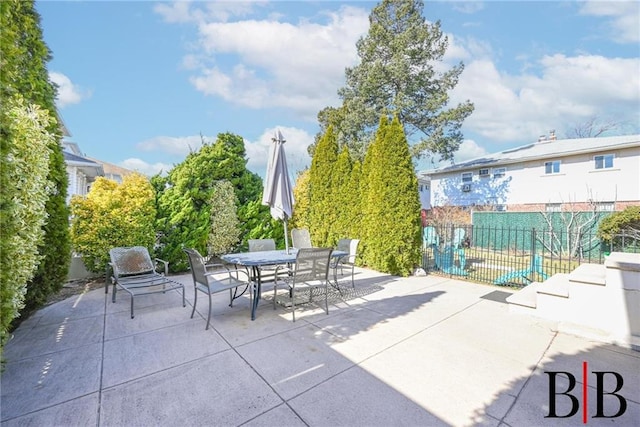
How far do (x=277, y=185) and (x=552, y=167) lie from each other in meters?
17.0

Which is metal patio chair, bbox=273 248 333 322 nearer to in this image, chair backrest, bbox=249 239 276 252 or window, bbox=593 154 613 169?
chair backrest, bbox=249 239 276 252

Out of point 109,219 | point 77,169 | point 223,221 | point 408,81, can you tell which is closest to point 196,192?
point 223,221

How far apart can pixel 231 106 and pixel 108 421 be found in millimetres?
12381

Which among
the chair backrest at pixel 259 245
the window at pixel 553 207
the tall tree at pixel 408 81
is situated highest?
the tall tree at pixel 408 81

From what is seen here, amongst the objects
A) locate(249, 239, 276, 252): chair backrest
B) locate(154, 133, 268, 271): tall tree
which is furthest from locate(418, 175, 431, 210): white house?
locate(249, 239, 276, 252): chair backrest

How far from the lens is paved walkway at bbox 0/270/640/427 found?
1.99 metres

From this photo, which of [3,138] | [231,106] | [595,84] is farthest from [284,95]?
[595,84]

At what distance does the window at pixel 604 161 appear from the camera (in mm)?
13141

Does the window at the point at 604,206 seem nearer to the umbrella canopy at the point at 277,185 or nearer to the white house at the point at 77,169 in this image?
the umbrella canopy at the point at 277,185

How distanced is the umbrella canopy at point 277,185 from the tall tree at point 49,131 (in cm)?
284

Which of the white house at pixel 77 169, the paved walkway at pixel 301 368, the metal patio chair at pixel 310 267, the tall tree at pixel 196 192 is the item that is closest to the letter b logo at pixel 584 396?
the paved walkway at pixel 301 368

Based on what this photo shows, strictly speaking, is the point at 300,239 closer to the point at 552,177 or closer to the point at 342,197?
the point at 342,197

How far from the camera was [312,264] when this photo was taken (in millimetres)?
4035

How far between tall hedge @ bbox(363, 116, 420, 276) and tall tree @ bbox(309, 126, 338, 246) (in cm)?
164
